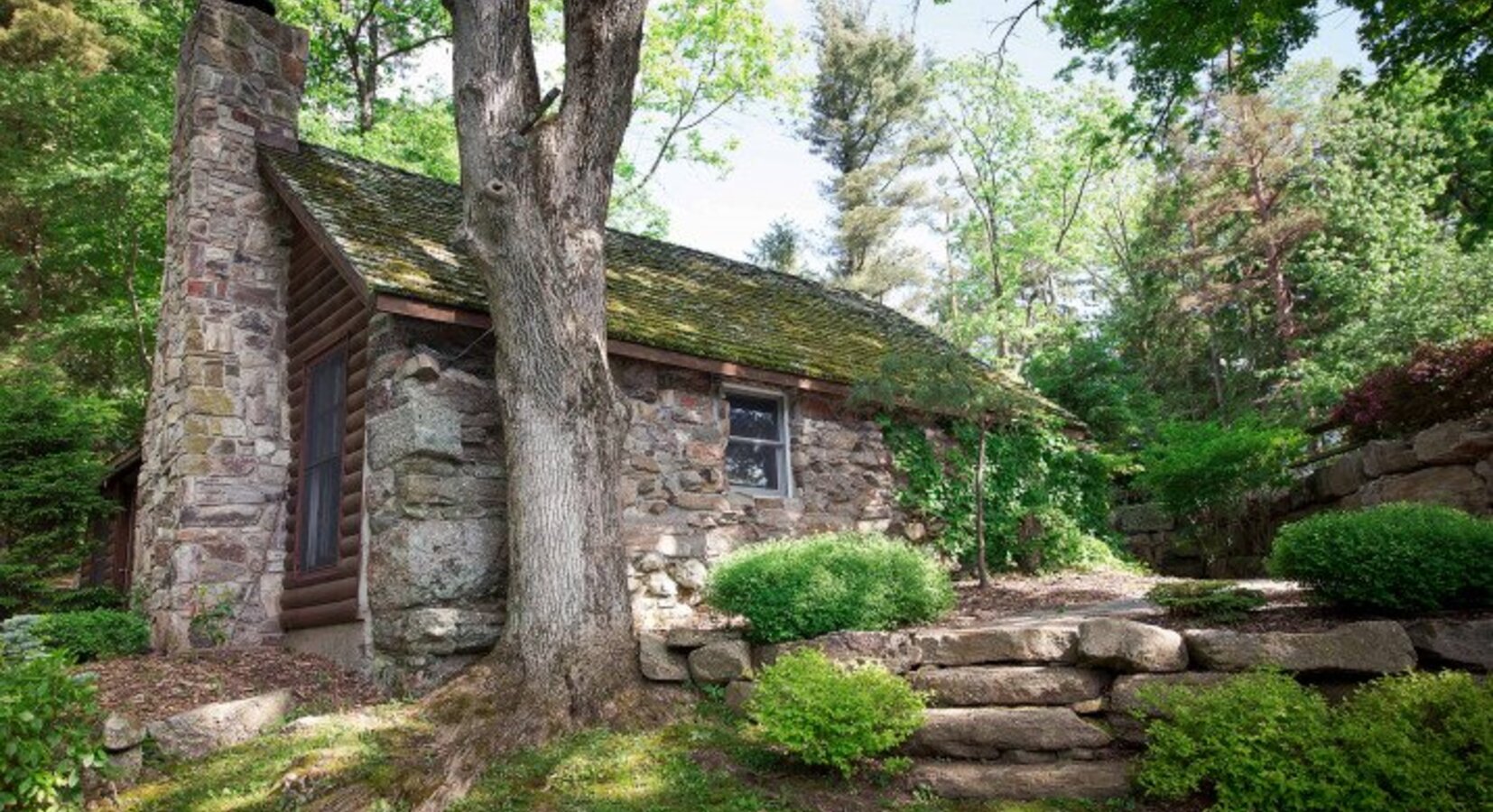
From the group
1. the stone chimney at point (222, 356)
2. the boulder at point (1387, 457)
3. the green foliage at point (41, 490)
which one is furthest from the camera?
the green foliage at point (41, 490)

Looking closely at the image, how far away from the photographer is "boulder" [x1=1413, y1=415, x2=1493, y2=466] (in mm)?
9492

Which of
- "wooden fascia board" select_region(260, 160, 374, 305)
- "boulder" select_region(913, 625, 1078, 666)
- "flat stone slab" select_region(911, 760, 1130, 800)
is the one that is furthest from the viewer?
"wooden fascia board" select_region(260, 160, 374, 305)

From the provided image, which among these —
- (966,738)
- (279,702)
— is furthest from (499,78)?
(966,738)

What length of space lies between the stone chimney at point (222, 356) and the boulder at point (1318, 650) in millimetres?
8710

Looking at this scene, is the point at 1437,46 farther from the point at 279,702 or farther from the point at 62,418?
the point at 62,418

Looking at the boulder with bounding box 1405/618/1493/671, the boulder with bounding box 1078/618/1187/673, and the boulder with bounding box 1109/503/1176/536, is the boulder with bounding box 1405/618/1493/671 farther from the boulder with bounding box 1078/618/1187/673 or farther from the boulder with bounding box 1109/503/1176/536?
the boulder with bounding box 1109/503/1176/536

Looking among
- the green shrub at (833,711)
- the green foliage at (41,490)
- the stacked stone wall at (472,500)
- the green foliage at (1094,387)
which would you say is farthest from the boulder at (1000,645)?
the green foliage at (1094,387)

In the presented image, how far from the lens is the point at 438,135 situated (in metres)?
20.2

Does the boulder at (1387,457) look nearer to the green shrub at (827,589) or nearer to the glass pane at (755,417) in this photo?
the green shrub at (827,589)

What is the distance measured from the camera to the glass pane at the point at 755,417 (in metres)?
10.6

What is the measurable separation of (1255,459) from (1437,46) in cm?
542

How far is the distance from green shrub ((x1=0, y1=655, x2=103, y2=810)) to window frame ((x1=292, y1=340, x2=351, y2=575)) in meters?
3.24

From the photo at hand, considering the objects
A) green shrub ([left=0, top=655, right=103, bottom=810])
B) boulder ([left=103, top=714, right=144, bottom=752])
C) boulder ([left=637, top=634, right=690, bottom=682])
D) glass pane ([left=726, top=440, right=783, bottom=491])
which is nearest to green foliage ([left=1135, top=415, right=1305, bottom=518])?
glass pane ([left=726, top=440, right=783, bottom=491])

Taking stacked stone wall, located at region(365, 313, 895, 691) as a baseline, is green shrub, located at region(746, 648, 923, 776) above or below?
below
